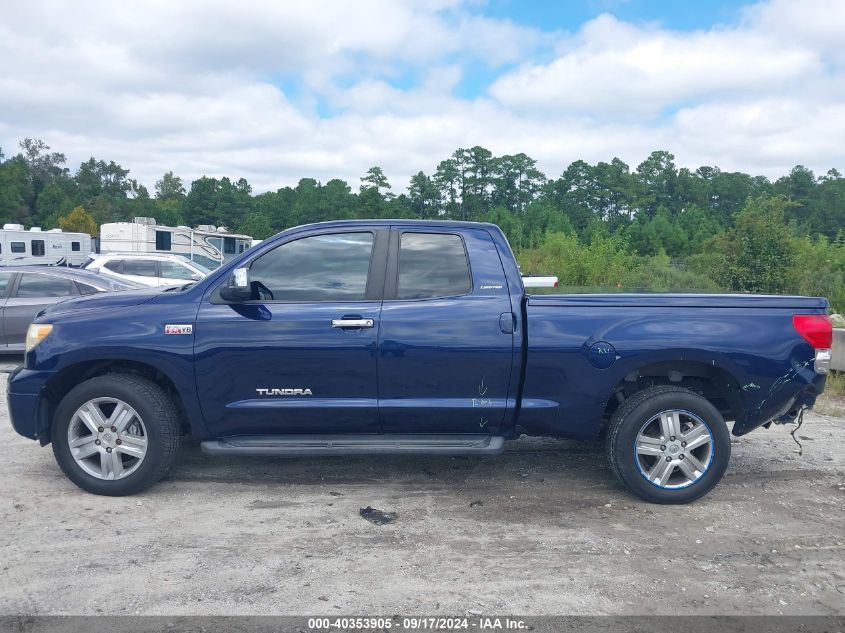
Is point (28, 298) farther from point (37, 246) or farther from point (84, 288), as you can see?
point (37, 246)

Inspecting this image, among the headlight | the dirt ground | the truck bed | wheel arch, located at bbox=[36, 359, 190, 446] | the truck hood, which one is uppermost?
the truck bed

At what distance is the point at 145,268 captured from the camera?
1542 cm

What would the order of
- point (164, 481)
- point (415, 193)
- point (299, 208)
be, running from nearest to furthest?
point (164, 481) < point (415, 193) < point (299, 208)

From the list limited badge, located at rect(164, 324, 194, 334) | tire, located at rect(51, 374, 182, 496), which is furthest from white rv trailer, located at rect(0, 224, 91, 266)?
limited badge, located at rect(164, 324, 194, 334)

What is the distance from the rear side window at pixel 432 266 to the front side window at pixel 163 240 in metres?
24.0

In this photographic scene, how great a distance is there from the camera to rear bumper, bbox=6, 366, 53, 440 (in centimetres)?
478

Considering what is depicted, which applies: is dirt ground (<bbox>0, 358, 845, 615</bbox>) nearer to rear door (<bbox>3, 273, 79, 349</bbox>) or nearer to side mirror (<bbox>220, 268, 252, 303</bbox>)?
side mirror (<bbox>220, 268, 252, 303</bbox>)

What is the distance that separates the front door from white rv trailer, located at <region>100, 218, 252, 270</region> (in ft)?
71.1

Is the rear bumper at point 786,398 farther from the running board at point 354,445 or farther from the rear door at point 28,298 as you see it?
the rear door at point 28,298

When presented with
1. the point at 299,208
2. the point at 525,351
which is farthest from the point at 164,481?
the point at 299,208

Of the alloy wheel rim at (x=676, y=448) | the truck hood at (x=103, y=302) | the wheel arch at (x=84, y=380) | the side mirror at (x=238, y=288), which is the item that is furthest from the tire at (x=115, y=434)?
the alloy wheel rim at (x=676, y=448)

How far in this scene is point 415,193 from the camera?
65.1 metres

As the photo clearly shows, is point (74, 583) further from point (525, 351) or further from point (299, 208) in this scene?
point (299, 208)

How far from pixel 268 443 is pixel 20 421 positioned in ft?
5.61
